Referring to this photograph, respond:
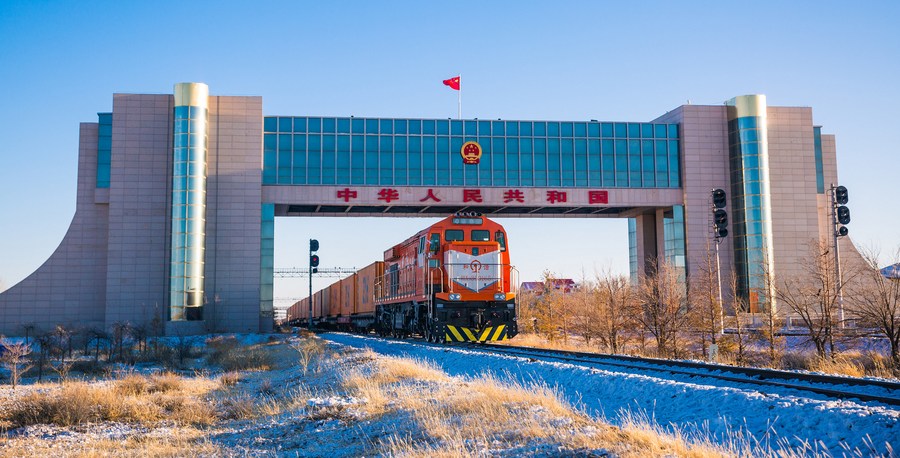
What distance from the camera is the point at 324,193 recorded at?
51.0 metres

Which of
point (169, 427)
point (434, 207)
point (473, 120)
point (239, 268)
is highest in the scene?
point (473, 120)

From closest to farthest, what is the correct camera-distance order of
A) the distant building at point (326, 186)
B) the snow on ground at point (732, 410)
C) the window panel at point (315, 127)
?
the snow on ground at point (732, 410), the distant building at point (326, 186), the window panel at point (315, 127)

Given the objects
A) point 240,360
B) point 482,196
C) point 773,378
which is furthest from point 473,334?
point 482,196

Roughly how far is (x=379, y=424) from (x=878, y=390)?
7.54m

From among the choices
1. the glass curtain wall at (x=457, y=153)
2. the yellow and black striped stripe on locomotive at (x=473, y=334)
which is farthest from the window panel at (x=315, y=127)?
the yellow and black striped stripe on locomotive at (x=473, y=334)

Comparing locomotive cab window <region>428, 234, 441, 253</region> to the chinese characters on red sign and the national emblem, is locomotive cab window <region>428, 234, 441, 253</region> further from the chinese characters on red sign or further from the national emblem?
the national emblem

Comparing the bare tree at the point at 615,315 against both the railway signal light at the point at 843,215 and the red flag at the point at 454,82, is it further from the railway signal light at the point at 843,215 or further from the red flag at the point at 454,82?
the red flag at the point at 454,82

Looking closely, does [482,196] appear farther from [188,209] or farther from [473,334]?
[473,334]

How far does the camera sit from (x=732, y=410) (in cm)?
1050

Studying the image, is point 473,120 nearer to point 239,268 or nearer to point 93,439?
point 239,268

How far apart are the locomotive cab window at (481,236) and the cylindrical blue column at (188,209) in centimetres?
2684

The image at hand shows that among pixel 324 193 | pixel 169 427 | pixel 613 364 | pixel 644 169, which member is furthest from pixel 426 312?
pixel 644 169

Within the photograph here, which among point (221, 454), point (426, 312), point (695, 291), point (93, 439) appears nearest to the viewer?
point (221, 454)

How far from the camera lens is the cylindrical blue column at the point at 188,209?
48.9m
